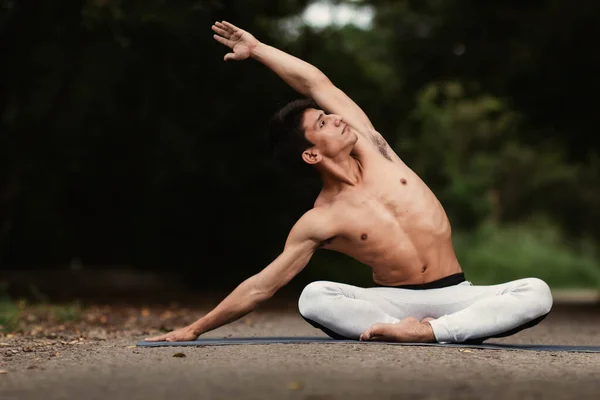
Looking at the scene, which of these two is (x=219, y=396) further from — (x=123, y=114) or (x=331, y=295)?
(x=123, y=114)

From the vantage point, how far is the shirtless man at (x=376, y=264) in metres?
5.68

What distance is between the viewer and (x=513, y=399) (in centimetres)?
382

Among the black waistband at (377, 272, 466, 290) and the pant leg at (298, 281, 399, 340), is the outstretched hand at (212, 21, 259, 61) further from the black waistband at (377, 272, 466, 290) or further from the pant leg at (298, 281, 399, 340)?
the black waistband at (377, 272, 466, 290)

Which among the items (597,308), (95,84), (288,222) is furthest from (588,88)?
(95,84)

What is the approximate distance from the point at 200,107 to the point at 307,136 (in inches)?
360

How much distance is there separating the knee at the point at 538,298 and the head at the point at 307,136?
130 cm

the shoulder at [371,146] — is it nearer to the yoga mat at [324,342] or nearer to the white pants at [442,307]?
the white pants at [442,307]

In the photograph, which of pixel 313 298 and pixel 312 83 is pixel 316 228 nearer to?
pixel 313 298

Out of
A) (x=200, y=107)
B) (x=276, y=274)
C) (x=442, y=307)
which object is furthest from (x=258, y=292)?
(x=200, y=107)

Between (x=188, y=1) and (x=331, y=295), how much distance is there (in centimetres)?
665

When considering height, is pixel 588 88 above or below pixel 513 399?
above

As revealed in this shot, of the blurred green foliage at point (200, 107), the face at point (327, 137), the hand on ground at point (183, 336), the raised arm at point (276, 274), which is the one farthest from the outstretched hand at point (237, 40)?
the blurred green foliage at point (200, 107)

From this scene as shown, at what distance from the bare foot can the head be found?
3.34 ft

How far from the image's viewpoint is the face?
588cm
